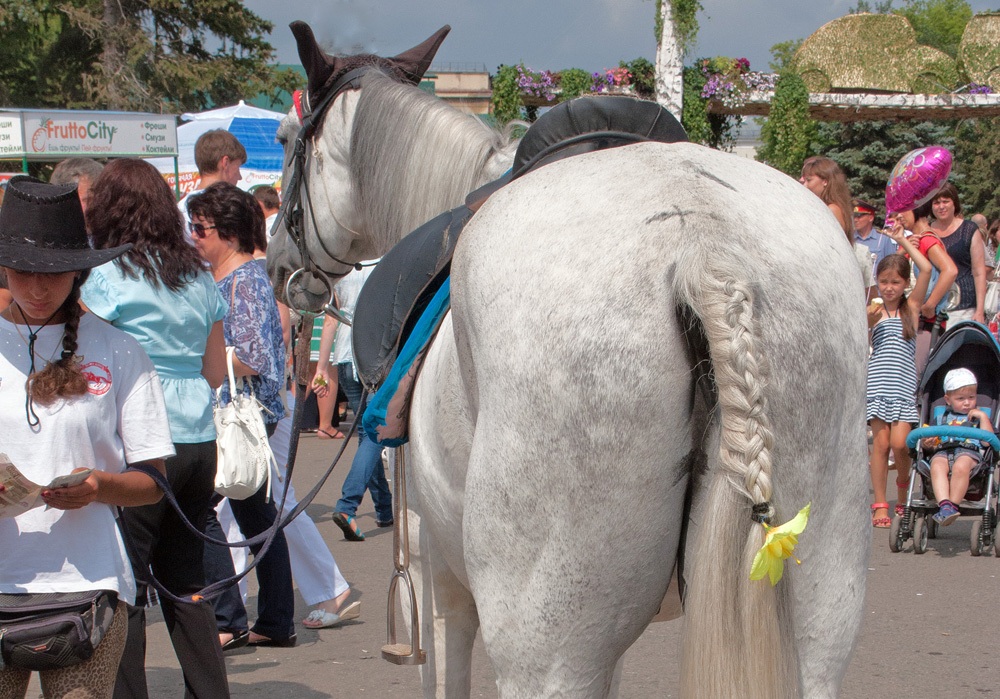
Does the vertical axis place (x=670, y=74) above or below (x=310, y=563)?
above

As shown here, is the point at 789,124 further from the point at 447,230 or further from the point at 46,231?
the point at 46,231

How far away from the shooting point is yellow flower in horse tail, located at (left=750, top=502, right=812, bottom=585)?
1.59m

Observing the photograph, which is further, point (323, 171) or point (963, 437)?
point (963, 437)

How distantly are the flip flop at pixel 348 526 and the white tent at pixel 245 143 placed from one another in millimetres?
6812

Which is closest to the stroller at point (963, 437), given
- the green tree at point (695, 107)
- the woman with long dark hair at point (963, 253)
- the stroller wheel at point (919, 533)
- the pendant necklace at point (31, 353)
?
the stroller wheel at point (919, 533)

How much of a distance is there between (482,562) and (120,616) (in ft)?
4.12

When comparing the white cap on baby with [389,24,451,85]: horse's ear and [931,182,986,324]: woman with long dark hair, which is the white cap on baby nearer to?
[931,182,986,324]: woman with long dark hair

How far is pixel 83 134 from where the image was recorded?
13.3 metres

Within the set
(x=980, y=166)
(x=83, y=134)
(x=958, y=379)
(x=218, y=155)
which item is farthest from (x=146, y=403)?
(x=980, y=166)

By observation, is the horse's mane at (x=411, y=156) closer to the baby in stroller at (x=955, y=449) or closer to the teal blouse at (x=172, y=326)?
the teal blouse at (x=172, y=326)

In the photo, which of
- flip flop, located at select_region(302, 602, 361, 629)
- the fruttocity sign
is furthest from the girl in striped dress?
the fruttocity sign

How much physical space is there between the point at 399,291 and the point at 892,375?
5.18 m

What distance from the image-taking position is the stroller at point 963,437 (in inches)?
240

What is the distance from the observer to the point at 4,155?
1323cm
